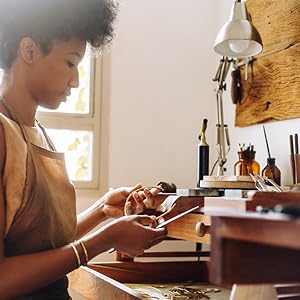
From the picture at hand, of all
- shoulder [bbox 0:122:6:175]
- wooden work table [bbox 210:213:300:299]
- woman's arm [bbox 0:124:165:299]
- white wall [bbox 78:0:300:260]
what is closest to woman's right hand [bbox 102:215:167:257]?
woman's arm [bbox 0:124:165:299]

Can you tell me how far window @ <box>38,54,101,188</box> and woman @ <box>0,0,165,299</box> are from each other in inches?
43.0

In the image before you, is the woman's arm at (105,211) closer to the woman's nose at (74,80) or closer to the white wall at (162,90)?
the woman's nose at (74,80)

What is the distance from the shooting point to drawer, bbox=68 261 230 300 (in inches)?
62.3

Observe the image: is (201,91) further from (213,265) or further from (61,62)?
(213,265)

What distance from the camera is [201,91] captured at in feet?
8.55

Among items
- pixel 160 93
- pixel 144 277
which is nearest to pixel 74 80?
pixel 144 277

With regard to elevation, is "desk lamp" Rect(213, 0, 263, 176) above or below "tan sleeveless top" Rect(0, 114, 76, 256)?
above

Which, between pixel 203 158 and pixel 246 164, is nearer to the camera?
pixel 246 164

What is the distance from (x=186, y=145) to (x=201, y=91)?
10.1 inches

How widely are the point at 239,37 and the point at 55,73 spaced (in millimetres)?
910

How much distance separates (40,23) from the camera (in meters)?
1.21

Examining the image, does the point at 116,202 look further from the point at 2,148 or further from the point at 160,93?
the point at 160,93

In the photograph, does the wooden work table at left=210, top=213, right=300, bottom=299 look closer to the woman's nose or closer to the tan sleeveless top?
the tan sleeveless top

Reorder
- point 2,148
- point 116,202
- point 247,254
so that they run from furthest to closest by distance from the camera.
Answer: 1. point 116,202
2. point 2,148
3. point 247,254
